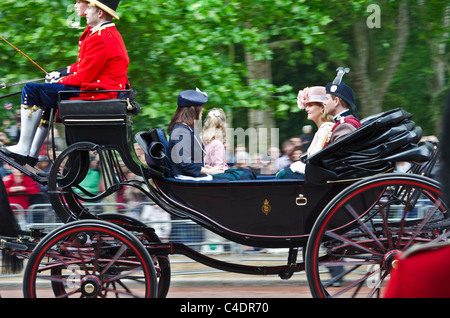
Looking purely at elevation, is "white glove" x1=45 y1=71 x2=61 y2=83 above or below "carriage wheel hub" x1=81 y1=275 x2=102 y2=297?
above

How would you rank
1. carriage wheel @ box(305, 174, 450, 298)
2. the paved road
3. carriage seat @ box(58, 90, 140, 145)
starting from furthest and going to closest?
1. the paved road
2. carriage seat @ box(58, 90, 140, 145)
3. carriage wheel @ box(305, 174, 450, 298)

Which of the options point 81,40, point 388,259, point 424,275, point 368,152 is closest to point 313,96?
point 368,152

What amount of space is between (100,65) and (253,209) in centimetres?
132

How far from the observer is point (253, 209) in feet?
13.7

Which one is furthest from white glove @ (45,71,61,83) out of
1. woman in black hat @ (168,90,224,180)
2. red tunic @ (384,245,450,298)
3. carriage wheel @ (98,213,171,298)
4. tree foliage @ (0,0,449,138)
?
red tunic @ (384,245,450,298)

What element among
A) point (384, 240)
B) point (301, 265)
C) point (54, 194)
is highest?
point (54, 194)

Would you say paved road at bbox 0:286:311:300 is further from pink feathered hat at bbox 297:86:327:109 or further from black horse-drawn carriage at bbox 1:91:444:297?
pink feathered hat at bbox 297:86:327:109

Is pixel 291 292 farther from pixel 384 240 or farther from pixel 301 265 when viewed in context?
pixel 384 240

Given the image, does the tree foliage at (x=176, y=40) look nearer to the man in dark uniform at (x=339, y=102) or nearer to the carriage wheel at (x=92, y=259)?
the man in dark uniform at (x=339, y=102)

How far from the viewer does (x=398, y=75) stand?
51.9 feet

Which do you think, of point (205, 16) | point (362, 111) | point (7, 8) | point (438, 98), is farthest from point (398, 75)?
point (7, 8)

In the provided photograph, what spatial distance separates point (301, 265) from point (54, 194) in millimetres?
1617

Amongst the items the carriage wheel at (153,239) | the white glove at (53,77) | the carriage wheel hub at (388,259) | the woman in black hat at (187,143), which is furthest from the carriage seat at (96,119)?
the carriage wheel hub at (388,259)

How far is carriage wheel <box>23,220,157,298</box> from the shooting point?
3.92 metres
